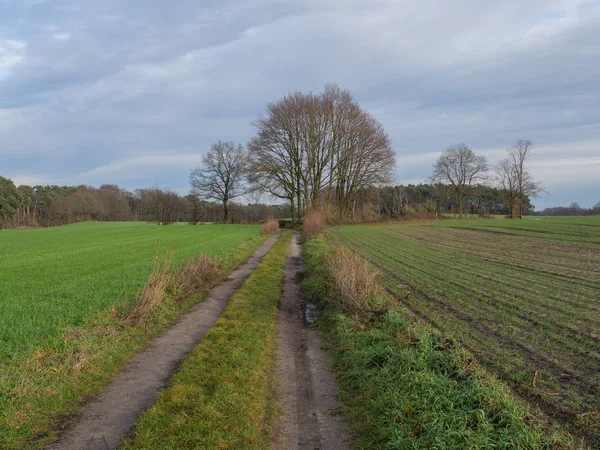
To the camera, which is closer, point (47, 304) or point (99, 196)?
point (47, 304)

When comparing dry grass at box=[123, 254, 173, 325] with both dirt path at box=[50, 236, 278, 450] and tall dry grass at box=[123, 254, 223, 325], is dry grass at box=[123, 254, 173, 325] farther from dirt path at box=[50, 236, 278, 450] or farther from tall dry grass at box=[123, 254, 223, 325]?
dirt path at box=[50, 236, 278, 450]

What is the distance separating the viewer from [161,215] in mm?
77375

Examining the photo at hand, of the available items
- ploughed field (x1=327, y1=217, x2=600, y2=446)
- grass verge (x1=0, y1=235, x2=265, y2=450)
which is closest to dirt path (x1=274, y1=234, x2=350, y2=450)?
ploughed field (x1=327, y1=217, x2=600, y2=446)

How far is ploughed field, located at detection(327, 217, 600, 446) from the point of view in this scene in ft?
16.2

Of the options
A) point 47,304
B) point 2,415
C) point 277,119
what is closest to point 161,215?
point 277,119

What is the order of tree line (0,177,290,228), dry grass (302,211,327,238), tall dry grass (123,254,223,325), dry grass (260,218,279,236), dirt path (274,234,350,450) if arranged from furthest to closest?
1. tree line (0,177,290,228)
2. dry grass (260,218,279,236)
3. dry grass (302,211,327,238)
4. tall dry grass (123,254,223,325)
5. dirt path (274,234,350,450)

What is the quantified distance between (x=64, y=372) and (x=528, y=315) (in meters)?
8.78

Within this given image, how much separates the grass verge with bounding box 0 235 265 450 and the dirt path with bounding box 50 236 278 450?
0.67 ft

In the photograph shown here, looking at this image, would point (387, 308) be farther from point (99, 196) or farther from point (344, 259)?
point (99, 196)

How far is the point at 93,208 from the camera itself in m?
88.4

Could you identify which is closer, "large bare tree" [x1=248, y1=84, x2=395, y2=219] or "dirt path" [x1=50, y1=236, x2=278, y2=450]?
"dirt path" [x1=50, y1=236, x2=278, y2=450]

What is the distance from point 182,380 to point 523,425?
4.44 metres

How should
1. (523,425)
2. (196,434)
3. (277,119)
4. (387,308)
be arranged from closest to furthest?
(523,425), (196,434), (387,308), (277,119)

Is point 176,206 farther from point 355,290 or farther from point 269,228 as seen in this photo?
point 355,290
